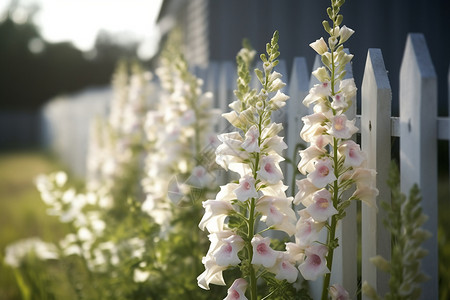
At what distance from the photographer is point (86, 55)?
33938 mm

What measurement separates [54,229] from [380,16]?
159 inches

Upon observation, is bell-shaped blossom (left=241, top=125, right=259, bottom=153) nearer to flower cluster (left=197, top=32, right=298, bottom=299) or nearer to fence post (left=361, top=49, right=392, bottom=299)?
flower cluster (left=197, top=32, right=298, bottom=299)

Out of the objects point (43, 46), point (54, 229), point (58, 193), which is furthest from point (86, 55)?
point (58, 193)

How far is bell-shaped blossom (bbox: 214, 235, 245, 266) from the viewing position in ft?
4.99

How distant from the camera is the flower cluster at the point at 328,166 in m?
1.53

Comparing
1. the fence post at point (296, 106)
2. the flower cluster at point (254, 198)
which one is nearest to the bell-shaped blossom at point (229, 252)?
the flower cluster at point (254, 198)

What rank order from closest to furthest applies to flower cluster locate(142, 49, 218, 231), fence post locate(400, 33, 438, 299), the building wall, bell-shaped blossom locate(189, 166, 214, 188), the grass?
fence post locate(400, 33, 438, 299) → bell-shaped blossom locate(189, 166, 214, 188) → flower cluster locate(142, 49, 218, 231) → the grass → the building wall

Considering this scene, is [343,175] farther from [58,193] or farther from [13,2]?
[13,2]

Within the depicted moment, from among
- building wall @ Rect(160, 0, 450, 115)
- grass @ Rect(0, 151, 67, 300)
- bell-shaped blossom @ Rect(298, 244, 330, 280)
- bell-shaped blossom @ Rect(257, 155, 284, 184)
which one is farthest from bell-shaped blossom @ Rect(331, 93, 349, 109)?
building wall @ Rect(160, 0, 450, 115)

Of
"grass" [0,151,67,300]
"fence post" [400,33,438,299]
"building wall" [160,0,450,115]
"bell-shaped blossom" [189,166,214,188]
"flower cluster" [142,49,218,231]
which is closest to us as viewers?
"fence post" [400,33,438,299]

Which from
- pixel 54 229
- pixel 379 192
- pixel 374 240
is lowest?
pixel 54 229

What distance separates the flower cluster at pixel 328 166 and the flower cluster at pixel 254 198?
6 centimetres

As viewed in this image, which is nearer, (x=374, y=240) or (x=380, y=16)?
(x=374, y=240)

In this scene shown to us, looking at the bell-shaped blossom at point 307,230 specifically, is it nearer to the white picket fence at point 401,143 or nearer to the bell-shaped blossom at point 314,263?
the bell-shaped blossom at point 314,263
